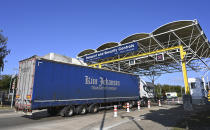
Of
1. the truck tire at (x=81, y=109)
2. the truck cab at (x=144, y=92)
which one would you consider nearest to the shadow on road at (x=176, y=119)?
the truck tire at (x=81, y=109)

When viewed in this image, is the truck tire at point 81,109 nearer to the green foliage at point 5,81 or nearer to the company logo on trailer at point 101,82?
the company logo on trailer at point 101,82

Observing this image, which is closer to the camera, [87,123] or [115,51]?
[87,123]

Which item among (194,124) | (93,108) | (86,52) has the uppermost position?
(86,52)

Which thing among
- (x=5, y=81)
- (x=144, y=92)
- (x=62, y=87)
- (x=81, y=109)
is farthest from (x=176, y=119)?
(x=5, y=81)

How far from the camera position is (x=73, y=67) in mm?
11281

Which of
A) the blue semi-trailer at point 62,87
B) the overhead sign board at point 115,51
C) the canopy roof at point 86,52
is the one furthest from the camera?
the canopy roof at point 86,52

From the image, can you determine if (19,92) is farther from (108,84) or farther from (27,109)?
(108,84)

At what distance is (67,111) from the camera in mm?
10586

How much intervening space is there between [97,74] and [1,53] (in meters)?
13.2

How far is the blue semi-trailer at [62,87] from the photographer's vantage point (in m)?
9.13

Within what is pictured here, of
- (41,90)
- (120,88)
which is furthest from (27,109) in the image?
(120,88)

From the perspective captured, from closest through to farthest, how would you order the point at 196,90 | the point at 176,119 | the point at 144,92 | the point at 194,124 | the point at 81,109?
the point at 194,124, the point at 176,119, the point at 81,109, the point at 144,92, the point at 196,90

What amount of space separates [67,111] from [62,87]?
1.76m

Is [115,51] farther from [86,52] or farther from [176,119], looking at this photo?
[176,119]
